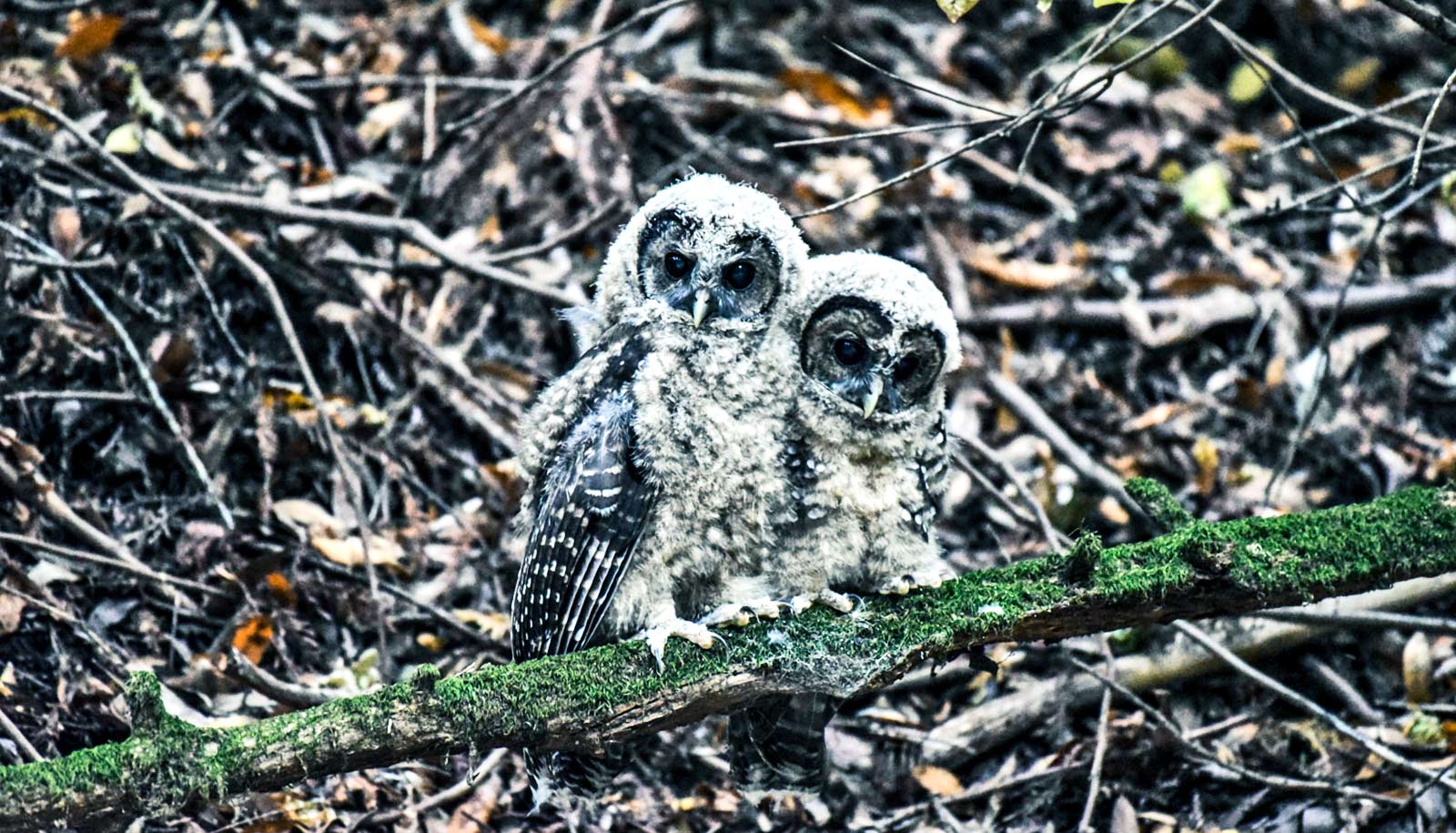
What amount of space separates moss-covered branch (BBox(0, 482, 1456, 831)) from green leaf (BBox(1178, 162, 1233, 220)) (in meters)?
3.10

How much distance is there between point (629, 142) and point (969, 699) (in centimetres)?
299

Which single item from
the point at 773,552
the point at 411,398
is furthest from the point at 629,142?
the point at 773,552

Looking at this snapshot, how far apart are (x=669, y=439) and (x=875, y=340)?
613mm

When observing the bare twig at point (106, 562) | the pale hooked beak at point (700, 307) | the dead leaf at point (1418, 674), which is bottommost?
the dead leaf at point (1418, 674)

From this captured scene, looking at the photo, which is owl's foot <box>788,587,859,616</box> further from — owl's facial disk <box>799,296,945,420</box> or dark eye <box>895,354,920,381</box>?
dark eye <box>895,354,920,381</box>

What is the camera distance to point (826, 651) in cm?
348

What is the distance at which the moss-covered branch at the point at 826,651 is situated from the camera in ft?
9.62

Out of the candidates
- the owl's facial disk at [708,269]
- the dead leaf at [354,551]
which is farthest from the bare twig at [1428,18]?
the dead leaf at [354,551]

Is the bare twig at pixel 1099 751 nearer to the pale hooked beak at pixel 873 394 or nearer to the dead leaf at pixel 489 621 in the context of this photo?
the pale hooked beak at pixel 873 394

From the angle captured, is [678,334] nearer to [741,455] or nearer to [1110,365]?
[741,455]

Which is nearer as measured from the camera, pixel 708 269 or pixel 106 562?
pixel 708 269

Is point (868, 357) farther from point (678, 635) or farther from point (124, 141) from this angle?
point (124, 141)

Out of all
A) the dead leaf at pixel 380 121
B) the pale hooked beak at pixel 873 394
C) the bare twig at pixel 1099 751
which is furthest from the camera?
the dead leaf at pixel 380 121

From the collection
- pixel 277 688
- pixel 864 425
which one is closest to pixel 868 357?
pixel 864 425
